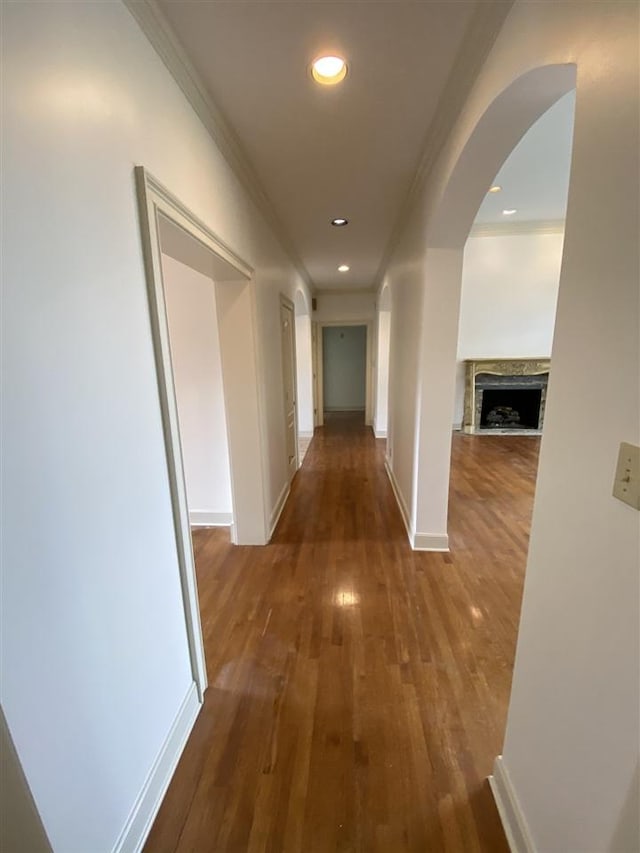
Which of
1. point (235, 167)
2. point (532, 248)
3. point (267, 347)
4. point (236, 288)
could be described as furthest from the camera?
point (532, 248)

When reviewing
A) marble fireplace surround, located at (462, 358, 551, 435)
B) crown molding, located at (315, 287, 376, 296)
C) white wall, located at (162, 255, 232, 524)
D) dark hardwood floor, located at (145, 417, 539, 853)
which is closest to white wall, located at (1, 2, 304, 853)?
dark hardwood floor, located at (145, 417, 539, 853)

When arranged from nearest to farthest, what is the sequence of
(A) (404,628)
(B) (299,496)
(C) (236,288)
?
1. (A) (404,628)
2. (C) (236,288)
3. (B) (299,496)

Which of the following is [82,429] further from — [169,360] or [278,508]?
[278,508]

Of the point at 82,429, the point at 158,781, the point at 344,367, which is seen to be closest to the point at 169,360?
the point at 82,429

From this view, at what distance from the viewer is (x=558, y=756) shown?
2.91 ft

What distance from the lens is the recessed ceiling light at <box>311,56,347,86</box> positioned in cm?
138

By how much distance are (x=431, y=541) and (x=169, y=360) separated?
7.37 feet

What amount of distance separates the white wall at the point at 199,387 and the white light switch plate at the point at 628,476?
2.51 metres

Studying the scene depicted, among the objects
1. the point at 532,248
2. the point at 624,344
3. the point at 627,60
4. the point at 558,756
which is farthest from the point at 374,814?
the point at 532,248

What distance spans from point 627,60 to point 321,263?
4.44 meters

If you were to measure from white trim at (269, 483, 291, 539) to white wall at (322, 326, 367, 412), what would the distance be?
5.57m

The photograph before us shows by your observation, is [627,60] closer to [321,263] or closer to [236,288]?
[236,288]

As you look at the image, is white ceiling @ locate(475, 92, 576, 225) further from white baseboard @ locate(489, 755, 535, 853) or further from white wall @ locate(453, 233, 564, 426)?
white baseboard @ locate(489, 755, 535, 853)

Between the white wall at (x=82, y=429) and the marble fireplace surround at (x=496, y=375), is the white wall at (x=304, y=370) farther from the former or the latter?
the white wall at (x=82, y=429)
